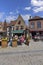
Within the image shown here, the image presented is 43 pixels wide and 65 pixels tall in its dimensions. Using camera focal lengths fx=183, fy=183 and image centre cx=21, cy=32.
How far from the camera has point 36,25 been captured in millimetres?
61719

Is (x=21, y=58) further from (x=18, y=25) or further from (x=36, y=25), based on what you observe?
(x=18, y=25)

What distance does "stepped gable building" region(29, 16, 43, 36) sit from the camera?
200ft

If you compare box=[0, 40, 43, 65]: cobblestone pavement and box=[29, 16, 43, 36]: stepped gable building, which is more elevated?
box=[29, 16, 43, 36]: stepped gable building

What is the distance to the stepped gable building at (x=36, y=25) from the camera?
6104 cm

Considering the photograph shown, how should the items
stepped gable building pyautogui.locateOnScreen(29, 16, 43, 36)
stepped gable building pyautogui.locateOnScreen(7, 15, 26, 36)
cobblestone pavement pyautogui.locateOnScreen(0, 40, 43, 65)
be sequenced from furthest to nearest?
stepped gable building pyautogui.locateOnScreen(7, 15, 26, 36) → stepped gable building pyautogui.locateOnScreen(29, 16, 43, 36) → cobblestone pavement pyautogui.locateOnScreen(0, 40, 43, 65)

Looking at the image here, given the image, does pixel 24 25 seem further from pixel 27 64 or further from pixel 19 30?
pixel 27 64

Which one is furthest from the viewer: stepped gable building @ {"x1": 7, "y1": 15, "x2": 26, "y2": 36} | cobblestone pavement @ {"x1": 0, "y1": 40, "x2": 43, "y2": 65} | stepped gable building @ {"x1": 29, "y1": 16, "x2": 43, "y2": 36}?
stepped gable building @ {"x1": 7, "y1": 15, "x2": 26, "y2": 36}

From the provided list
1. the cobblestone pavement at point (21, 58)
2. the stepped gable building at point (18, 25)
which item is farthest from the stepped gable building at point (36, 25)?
the cobblestone pavement at point (21, 58)

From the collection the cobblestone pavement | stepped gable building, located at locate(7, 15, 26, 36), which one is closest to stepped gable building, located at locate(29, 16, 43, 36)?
stepped gable building, located at locate(7, 15, 26, 36)

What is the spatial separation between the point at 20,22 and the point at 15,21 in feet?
9.16

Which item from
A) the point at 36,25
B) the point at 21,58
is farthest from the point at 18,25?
the point at 21,58

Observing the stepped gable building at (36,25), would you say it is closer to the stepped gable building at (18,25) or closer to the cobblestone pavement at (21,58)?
the stepped gable building at (18,25)

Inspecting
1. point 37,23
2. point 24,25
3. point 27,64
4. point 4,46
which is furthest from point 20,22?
point 27,64

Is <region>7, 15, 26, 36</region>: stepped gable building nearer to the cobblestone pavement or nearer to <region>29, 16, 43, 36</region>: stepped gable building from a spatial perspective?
<region>29, 16, 43, 36</region>: stepped gable building
